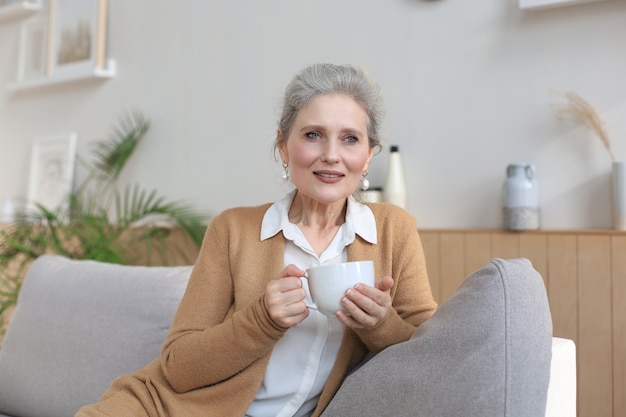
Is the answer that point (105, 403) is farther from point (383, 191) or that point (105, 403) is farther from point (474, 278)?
point (383, 191)

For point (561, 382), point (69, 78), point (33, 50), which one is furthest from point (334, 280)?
point (33, 50)

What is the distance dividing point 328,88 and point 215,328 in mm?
545

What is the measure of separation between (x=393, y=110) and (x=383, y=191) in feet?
1.02

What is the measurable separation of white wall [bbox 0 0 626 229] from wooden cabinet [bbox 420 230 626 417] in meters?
0.11

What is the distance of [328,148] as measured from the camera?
146 centimetres

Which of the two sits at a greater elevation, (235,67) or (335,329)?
(235,67)

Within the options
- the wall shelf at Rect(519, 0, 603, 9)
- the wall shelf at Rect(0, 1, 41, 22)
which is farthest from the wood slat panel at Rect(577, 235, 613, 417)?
the wall shelf at Rect(0, 1, 41, 22)

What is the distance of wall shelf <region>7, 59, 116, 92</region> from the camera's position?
12.0 feet

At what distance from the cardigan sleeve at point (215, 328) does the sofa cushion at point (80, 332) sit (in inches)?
17.0

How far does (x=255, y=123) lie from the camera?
310 centimetres

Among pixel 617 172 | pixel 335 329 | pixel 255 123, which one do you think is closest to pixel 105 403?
pixel 335 329

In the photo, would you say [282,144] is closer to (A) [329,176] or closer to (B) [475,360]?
(A) [329,176]

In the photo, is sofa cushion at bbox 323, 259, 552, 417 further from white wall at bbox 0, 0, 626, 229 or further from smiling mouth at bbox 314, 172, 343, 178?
white wall at bbox 0, 0, 626, 229

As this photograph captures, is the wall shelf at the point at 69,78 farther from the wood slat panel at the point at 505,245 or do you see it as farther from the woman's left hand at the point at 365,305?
the woman's left hand at the point at 365,305
